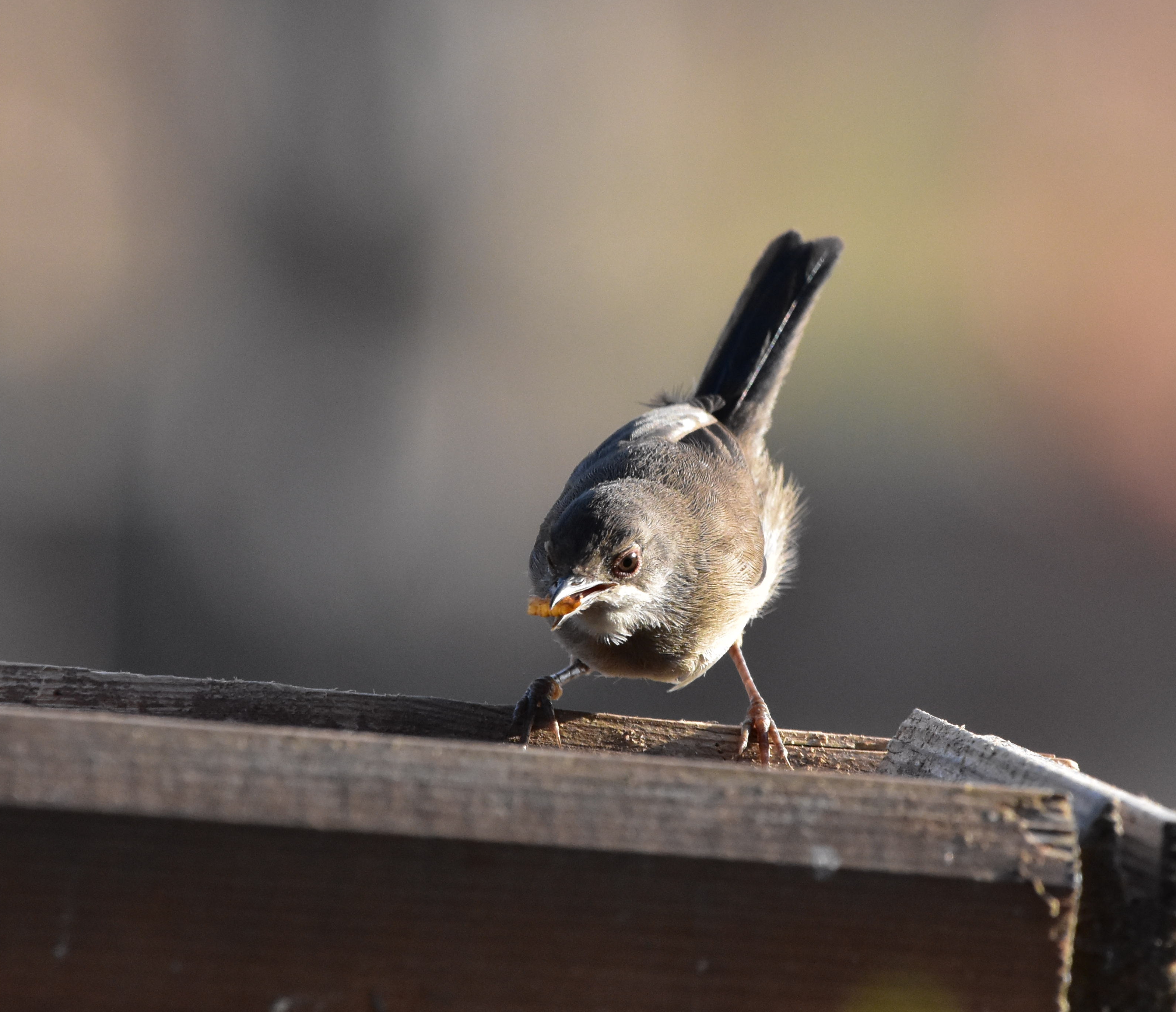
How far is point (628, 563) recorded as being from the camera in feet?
12.5

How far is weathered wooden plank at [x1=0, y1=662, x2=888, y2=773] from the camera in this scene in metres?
2.75

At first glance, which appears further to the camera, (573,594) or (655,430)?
(655,430)

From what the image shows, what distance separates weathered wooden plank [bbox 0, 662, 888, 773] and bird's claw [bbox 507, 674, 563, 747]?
0.06 ft

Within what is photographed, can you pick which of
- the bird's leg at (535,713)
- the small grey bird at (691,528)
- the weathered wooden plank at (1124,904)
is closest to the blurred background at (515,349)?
the small grey bird at (691,528)

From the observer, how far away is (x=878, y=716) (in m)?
6.34

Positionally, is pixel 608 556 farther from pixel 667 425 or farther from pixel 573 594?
pixel 667 425

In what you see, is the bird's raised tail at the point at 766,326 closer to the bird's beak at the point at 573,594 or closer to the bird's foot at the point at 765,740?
the bird's beak at the point at 573,594

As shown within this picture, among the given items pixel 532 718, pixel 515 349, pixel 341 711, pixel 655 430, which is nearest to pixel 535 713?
pixel 532 718

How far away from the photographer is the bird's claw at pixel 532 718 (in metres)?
3.00

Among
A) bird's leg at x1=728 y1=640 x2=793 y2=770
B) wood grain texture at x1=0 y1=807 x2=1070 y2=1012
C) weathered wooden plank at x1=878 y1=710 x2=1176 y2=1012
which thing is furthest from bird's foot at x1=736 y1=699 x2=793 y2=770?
wood grain texture at x1=0 y1=807 x2=1070 y2=1012

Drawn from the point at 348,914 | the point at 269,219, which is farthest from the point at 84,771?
the point at 269,219

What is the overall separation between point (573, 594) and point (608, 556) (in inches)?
8.3

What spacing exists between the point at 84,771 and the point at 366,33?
19.8ft

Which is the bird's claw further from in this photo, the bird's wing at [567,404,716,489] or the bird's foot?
the bird's wing at [567,404,716,489]
